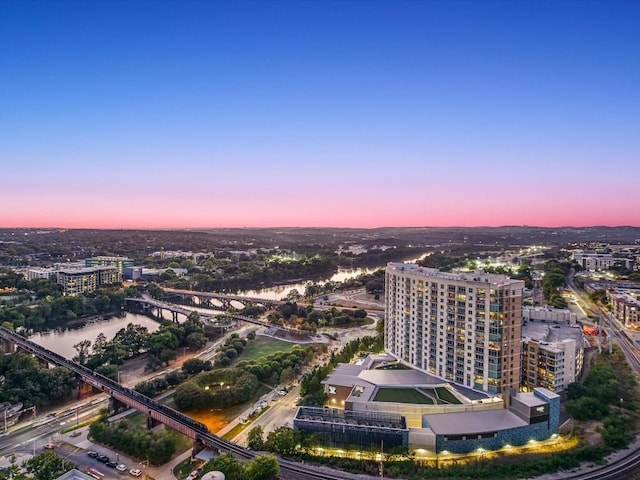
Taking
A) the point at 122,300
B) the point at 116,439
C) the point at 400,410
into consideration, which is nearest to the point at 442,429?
the point at 400,410

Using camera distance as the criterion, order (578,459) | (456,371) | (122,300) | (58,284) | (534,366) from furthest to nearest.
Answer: (58,284)
(122,300)
(534,366)
(456,371)
(578,459)

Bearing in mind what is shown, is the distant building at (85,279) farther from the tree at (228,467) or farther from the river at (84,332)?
the tree at (228,467)

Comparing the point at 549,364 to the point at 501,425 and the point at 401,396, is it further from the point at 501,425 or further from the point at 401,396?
the point at 401,396

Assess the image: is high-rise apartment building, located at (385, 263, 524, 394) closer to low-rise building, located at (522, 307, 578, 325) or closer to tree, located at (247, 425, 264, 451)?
tree, located at (247, 425, 264, 451)

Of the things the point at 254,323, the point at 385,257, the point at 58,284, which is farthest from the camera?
the point at 385,257

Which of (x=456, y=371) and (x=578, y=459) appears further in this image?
(x=456, y=371)

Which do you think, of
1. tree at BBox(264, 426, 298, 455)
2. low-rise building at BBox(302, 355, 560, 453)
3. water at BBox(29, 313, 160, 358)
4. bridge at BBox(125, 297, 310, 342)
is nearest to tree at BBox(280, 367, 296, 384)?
low-rise building at BBox(302, 355, 560, 453)

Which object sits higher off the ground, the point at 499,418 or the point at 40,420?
the point at 499,418

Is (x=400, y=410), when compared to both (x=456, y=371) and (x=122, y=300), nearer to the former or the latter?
(x=456, y=371)
